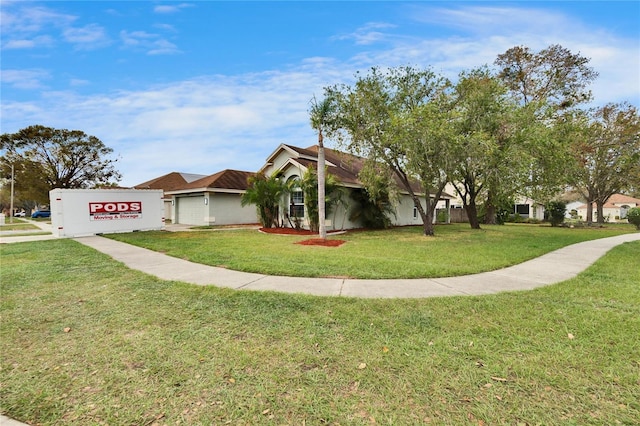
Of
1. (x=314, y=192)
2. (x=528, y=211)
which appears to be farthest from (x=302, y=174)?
(x=528, y=211)

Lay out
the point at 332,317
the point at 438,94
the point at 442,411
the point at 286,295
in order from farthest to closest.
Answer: the point at 438,94
the point at 286,295
the point at 332,317
the point at 442,411

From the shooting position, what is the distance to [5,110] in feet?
45.3

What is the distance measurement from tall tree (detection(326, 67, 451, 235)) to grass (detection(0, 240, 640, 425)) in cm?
830

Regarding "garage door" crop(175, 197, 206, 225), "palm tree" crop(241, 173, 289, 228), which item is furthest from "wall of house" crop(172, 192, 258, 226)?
"palm tree" crop(241, 173, 289, 228)

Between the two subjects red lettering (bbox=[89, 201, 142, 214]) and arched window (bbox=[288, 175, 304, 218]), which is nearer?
red lettering (bbox=[89, 201, 142, 214])

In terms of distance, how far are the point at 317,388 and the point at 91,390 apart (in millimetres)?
1886

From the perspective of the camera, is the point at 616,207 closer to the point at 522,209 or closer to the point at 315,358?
the point at 522,209

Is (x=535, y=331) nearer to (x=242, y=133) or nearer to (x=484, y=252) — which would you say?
(x=484, y=252)

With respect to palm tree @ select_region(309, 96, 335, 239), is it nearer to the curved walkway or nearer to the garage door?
the curved walkway

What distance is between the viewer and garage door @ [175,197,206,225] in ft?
74.3

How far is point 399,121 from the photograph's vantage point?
11.8 m

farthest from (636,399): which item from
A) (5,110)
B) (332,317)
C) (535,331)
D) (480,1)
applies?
(5,110)

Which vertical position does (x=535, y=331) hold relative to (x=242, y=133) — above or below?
below

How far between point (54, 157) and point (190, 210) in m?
22.9
